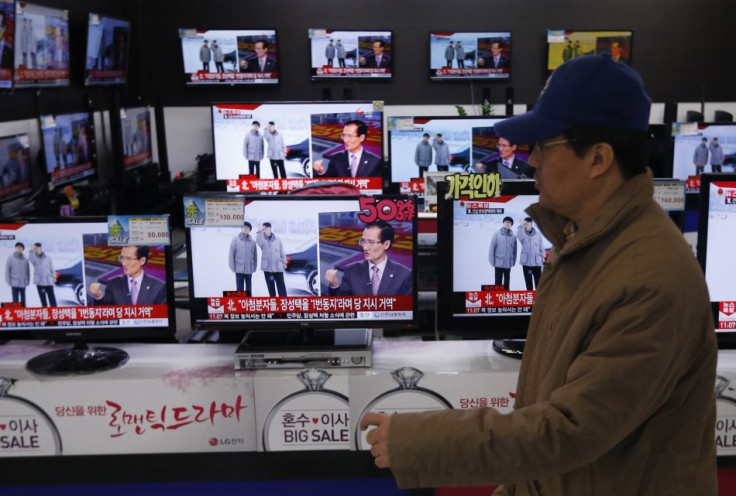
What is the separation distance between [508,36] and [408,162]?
3.44 m

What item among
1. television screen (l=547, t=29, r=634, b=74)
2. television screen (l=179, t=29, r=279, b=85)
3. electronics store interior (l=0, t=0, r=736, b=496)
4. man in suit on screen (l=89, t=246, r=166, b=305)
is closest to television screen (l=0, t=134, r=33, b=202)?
television screen (l=179, t=29, r=279, b=85)

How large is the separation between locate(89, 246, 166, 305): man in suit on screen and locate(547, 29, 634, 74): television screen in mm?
6311

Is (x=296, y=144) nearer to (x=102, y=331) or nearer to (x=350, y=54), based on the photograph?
(x=350, y=54)

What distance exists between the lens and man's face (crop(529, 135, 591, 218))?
3.76 ft

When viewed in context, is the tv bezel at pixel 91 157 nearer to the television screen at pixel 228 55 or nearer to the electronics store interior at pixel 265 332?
the television screen at pixel 228 55

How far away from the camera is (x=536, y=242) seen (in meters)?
1.97

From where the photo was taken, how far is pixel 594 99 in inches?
43.1

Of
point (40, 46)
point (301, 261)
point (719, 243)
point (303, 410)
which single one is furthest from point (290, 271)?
point (40, 46)

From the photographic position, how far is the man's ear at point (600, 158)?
3.67 ft

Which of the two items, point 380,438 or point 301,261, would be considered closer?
point 380,438

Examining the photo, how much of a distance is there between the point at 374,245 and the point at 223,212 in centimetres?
40

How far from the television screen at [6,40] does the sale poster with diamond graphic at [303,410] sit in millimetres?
3620

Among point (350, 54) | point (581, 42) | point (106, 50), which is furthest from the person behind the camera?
point (581, 42)

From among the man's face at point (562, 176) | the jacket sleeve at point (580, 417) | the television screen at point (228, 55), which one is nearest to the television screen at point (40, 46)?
the television screen at point (228, 55)
